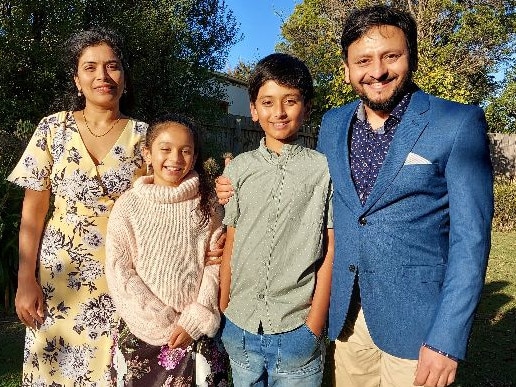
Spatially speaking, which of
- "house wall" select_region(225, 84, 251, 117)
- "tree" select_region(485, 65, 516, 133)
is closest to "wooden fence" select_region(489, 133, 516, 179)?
"tree" select_region(485, 65, 516, 133)

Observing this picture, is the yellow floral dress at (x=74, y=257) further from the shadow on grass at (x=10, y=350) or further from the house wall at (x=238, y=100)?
the house wall at (x=238, y=100)

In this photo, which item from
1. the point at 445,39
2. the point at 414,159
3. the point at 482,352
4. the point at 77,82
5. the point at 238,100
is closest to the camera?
the point at 414,159

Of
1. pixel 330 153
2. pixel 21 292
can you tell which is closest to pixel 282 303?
pixel 330 153

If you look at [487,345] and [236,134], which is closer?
[487,345]

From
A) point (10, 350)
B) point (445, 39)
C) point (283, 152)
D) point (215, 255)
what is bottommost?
point (10, 350)

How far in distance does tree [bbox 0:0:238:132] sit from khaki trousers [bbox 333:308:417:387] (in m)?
7.72

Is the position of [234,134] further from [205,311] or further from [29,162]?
[205,311]

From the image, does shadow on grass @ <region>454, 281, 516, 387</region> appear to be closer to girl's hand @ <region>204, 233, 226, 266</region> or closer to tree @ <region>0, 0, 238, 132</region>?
girl's hand @ <region>204, 233, 226, 266</region>

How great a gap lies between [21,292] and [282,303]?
4.60 feet

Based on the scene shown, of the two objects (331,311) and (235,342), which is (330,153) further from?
(235,342)

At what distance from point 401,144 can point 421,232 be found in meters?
0.35

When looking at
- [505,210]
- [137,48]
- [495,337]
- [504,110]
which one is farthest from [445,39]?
[495,337]

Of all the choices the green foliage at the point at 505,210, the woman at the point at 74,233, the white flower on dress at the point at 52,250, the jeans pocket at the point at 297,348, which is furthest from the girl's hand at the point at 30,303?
the green foliage at the point at 505,210

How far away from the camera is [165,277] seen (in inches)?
97.3
